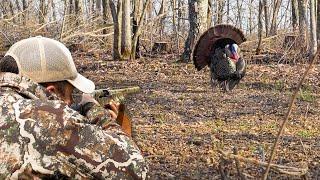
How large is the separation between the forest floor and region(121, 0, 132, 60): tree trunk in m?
0.82

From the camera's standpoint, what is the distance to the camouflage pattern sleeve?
204cm

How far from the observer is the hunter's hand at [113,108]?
2374 mm

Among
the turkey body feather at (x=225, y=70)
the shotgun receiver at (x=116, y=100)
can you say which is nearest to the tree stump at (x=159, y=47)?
the turkey body feather at (x=225, y=70)

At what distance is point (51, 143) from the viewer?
2.04 m

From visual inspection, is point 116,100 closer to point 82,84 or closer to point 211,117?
point 82,84

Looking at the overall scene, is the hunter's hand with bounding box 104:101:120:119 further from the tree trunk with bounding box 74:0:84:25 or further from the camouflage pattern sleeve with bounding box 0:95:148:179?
the tree trunk with bounding box 74:0:84:25

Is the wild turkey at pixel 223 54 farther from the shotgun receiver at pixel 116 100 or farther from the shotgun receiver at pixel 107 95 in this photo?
the shotgun receiver at pixel 116 100

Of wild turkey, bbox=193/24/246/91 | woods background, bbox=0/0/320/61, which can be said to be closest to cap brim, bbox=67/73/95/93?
wild turkey, bbox=193/24/246/91

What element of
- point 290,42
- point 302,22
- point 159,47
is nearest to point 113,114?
point 302,22

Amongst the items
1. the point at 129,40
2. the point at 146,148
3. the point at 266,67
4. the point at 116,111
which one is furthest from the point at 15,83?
the point at 129,40

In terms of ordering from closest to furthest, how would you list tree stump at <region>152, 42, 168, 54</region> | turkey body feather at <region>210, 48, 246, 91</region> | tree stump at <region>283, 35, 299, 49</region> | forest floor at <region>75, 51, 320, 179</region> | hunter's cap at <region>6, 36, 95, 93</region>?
hunter's cap at <region>6, 36, 95, 93</region>
forest floor at <region>75, 51, 320, 179</region>
turkey body feather at <region>210, 48, 246, 91</region>
tree stump at <region>283, 35, 299, 49</region>
tree stump at <region>152, 42, 168, 54</region>

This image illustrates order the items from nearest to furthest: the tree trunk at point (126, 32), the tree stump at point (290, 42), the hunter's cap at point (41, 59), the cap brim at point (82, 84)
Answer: the hunter's cap at point (41, 59)
the cap brim at point (82, 84)
the tree trunk at point (126, 32)
the tree stump at point (290, 42)

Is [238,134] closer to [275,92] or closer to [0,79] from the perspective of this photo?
[275,92]

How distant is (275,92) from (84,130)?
9394 mm
